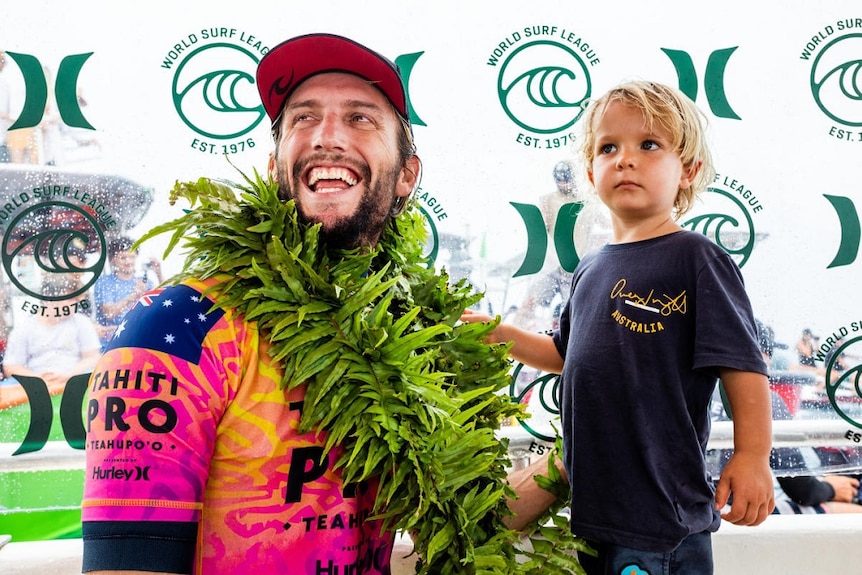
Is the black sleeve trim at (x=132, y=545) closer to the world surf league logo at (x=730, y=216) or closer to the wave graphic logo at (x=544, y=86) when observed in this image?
the wave graphic logo at (x=544, y=86)

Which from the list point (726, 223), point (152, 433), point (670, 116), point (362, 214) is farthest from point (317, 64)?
point (726, 223)

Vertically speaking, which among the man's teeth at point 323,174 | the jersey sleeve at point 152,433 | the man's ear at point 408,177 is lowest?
the jersey sleeve at point 152,433

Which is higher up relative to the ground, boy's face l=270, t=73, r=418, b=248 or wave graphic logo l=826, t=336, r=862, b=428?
boy's face l=270, t=73, r=418, b=248

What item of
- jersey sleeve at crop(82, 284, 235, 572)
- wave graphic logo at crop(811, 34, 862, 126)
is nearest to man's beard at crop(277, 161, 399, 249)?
jersey sleeve at crop(82, 284, 235, 572)

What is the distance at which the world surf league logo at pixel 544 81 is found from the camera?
73.3 inches

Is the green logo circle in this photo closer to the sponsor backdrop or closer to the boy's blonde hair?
the sponsor backdrop

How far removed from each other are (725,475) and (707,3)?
129 cm

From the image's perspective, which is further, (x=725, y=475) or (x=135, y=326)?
(x=725, y=475)

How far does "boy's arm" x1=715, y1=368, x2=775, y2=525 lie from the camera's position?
1.25m

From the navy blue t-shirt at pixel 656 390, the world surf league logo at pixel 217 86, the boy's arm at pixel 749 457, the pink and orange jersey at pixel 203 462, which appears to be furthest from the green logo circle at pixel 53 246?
the boy's arm at pixel 749 457

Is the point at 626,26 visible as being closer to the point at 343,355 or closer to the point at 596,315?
the point at 596,315

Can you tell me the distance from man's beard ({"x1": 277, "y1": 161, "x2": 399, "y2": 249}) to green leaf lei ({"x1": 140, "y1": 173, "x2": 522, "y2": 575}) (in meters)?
0.02

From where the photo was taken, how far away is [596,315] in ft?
4.74

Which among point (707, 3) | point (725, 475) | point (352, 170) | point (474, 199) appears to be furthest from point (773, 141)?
point (352, 170)
